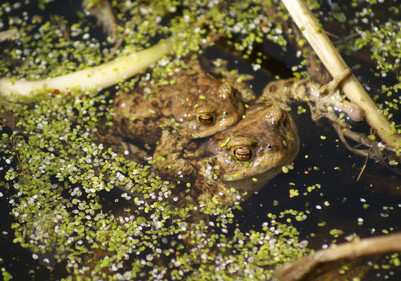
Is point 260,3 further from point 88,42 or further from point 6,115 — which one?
point 6,115

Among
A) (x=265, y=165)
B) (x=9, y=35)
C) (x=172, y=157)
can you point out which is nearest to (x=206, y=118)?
(x=172, y=157)

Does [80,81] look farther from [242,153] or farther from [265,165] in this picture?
[265,165]

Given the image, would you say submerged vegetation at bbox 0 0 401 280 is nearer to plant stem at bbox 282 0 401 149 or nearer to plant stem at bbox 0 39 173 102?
plant stem at bbox 0 39 173 102

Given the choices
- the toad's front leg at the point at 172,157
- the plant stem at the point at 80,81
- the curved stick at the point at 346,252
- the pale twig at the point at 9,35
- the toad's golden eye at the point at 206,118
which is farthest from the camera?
the pale twig at the point at 9,35

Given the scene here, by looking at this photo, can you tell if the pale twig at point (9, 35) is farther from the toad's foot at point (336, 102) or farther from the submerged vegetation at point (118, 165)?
the toad's foot at point (336, 102)

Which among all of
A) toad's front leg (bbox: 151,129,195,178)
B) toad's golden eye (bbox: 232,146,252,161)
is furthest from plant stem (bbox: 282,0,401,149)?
toad's front leg (bbox: 151,129,195,178)

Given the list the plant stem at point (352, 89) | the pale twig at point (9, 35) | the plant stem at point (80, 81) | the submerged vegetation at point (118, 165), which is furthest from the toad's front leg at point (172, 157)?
the pale twig at point (9, 35)
